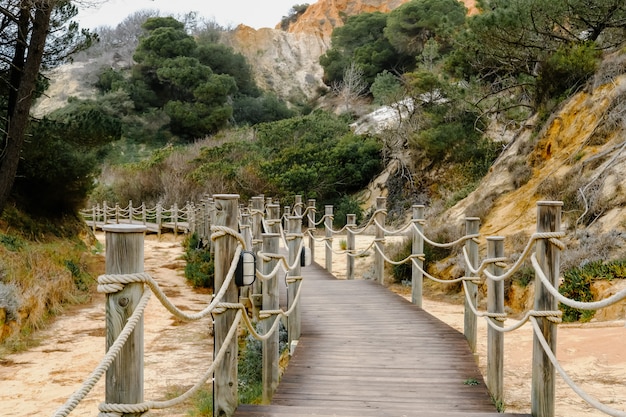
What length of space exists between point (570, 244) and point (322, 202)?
15.8 meters

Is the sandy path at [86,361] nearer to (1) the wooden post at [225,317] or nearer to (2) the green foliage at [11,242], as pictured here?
(2) the green foliage at [11,242]

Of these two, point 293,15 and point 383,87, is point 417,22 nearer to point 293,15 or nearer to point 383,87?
point 383,87

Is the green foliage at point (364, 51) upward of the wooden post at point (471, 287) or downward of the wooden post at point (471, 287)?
upward

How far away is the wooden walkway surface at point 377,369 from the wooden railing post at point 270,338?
116mm

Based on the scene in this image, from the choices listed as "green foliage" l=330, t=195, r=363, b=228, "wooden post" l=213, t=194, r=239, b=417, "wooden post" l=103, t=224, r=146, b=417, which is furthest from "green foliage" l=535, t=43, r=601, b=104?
"wooden post" l=103, t=224, r=146, b=417

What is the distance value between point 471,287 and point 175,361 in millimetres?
4675

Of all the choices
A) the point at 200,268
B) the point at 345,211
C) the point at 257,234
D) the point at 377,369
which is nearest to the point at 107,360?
the point at 377,369

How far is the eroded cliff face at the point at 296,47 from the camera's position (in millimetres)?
53562

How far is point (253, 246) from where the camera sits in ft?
33.7

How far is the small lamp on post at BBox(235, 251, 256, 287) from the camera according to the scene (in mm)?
3539

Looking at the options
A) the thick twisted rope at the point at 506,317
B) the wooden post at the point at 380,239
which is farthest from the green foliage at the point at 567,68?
the thick twisted rope at the point at 506,317

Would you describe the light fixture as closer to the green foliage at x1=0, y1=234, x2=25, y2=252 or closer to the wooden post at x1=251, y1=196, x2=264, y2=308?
the wooden post at x1=251, y1=196, x2=264, y2=308

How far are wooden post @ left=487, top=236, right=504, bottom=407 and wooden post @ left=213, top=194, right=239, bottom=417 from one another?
198cm

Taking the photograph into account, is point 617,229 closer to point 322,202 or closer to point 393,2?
point 322,202
